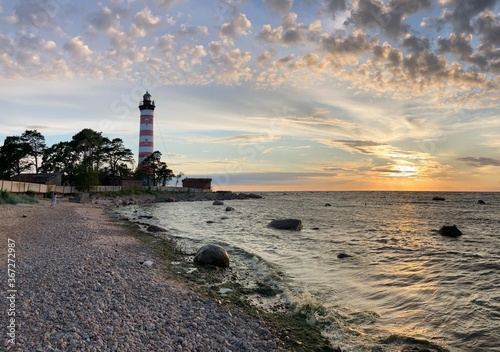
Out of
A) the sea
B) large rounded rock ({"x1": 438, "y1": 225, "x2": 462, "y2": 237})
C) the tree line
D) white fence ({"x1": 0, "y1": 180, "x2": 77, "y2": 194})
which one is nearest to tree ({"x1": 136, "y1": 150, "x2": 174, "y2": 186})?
the tree line

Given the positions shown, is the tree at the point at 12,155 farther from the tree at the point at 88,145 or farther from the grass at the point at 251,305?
the grass at the point at 251,305

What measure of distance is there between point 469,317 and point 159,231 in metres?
19.4

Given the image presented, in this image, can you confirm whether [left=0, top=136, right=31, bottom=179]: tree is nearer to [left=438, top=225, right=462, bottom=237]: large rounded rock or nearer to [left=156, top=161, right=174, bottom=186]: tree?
[left=156, top=161, right=174, bottom=186]: tree

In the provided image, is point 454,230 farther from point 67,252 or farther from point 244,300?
point 67,252

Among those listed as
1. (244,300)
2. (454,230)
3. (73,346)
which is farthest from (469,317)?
(454,230)

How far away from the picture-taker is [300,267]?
1474 cm

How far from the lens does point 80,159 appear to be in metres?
77.4

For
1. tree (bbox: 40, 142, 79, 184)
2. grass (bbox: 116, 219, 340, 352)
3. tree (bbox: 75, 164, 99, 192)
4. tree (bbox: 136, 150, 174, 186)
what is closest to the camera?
grass (bbox: 116, 219, 340, 352)

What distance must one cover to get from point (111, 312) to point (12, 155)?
76266 mm

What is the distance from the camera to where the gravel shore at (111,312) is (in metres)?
6.22

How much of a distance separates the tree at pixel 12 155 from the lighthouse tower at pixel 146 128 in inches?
964

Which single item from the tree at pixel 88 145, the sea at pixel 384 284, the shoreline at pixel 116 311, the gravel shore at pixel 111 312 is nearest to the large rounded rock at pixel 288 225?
the sea at pixel 384 284

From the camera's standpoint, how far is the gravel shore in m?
6.22

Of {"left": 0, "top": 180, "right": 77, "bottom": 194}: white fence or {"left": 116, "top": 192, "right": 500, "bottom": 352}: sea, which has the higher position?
{"left": 0, "top": 180, "right": 77, "bottom": 194}: white fence
